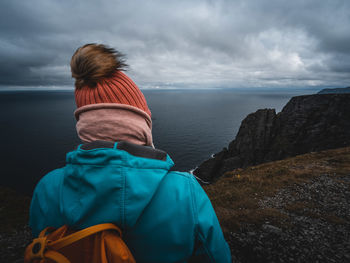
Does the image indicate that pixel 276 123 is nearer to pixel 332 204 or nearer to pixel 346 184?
pixel 346 184

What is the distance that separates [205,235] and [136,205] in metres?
0.86

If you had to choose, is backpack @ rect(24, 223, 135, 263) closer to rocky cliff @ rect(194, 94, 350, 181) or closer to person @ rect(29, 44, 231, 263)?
person @ rect(29, 44, 231, 263)

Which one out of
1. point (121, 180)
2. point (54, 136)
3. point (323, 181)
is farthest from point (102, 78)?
point (54, 136)

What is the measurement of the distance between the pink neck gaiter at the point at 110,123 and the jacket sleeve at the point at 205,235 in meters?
0.91

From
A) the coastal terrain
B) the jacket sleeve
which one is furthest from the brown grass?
the jacket sleeve

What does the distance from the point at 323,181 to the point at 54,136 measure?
84.8m

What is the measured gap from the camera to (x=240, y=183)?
11.1 meters

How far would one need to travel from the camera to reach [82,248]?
1224 mm

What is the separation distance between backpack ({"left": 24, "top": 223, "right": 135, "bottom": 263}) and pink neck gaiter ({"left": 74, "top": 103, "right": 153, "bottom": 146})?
94 cm

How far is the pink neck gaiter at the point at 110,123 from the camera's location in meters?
1.81

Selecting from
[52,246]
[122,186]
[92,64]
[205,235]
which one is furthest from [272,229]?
[92,64]

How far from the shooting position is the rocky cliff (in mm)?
36503

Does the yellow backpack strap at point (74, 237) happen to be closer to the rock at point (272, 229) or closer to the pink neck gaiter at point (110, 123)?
the pink neck gaiter at point (110, 123)

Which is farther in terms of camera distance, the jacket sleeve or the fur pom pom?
the fur pom pom
